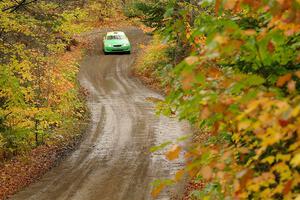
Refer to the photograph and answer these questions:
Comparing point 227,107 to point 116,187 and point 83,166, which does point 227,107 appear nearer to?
point 116,187

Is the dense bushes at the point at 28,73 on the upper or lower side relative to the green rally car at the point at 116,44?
upper

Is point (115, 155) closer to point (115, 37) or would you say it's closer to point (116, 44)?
point (116, 44)

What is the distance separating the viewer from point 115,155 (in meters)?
16.1

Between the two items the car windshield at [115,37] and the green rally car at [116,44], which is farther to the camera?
the car windshield at [115,37]

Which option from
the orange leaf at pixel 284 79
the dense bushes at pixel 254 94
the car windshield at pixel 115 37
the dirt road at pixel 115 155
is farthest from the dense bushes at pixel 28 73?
the car windshield at pixel 115 37

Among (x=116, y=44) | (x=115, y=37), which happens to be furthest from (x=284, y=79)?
(x=115, y=37)

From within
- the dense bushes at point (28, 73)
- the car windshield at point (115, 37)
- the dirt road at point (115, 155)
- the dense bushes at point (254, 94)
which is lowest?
the dirt road at point (115, 155)

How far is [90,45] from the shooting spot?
1603 inches

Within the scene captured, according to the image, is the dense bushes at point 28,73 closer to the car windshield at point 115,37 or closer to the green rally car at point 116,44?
the green rally car at point 116,44

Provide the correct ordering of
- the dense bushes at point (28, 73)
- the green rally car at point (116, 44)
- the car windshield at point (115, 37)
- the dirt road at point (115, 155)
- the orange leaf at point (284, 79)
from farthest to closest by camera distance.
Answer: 1. the car windshield at point (115, 37)
2. the green rally car at point (116, 44)
3. the dense bushes at point (28, 73)
4. the dirt road at point (115, 155)
5. the orange leaf at point (284, 79)

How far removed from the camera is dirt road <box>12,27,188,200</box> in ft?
41.5

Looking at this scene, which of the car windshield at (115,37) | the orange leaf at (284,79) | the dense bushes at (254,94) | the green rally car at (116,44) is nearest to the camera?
the dense bushes at (254,94)

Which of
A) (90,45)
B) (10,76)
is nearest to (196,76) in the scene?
(10,76)

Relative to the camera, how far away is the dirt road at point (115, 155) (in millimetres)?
12641
